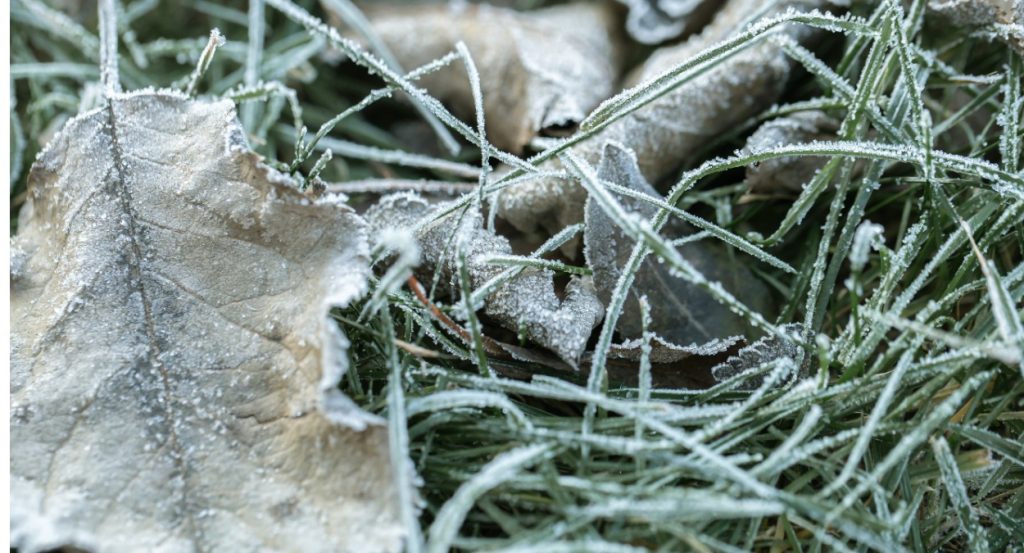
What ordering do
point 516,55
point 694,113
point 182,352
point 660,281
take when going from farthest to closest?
point 516,55 → point 694,113 → point 660,281 → point 182,352

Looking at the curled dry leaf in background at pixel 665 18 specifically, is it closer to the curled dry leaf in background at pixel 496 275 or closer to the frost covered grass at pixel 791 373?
the frost covered grass at pixel 791 373

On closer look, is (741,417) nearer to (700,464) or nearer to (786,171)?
(700,464)

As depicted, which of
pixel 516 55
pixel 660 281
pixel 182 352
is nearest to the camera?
pixel 182 352

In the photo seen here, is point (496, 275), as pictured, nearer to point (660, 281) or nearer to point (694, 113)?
point (660, 281)

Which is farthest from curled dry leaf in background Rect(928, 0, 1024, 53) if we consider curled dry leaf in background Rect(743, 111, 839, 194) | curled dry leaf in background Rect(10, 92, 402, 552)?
curled dry leaf in background Rect(10, 92, 402, 552)

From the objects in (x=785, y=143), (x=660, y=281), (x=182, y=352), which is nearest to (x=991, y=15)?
(x=785, y=143)

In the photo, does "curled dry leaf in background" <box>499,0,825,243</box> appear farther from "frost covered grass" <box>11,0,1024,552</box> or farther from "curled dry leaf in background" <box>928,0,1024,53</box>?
"curled dry leaf in background" <box>928,0,1024,53</box>
